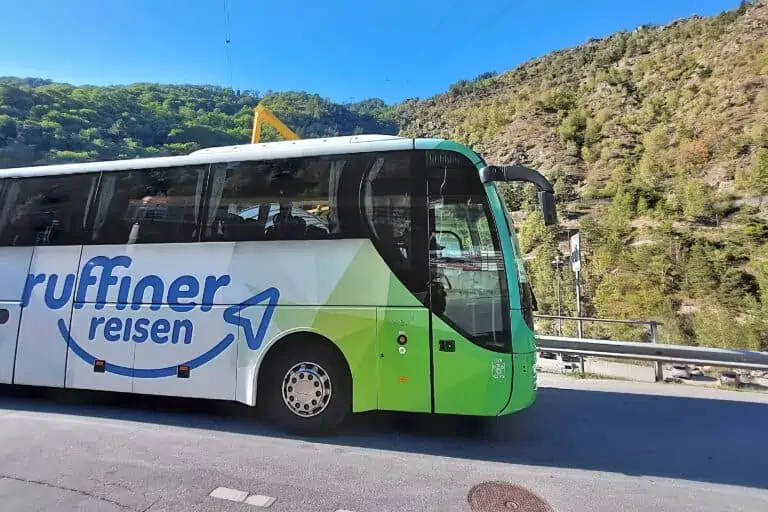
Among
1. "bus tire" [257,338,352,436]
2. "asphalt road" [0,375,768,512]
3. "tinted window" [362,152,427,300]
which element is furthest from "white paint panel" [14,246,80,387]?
"tinted window" [362,152,427,300]

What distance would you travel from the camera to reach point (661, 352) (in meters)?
8.16

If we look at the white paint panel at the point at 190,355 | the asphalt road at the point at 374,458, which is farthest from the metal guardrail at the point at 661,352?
the white paint panel at the point at 190,355

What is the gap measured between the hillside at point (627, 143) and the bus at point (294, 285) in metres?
22.8

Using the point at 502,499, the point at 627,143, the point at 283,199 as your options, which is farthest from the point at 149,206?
the point at 627,143

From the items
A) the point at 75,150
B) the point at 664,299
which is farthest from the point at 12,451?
the point at 75,150

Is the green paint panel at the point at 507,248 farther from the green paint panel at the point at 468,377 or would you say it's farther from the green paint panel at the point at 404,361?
the green paint panel at the point at 404,361

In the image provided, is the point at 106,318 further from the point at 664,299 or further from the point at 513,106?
the point at 513,106

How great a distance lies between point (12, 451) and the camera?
175 inches

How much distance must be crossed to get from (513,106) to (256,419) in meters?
116

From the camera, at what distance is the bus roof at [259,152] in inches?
204

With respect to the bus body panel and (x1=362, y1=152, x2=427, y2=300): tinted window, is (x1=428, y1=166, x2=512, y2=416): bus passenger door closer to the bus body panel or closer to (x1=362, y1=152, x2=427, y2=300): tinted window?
the bus body panel

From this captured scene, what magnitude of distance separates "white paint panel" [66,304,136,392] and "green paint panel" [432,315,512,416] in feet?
12.0

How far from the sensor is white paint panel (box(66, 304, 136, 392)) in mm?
5609

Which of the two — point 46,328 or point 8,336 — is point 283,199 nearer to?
point 46,328
